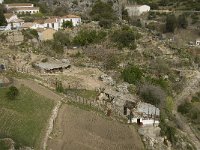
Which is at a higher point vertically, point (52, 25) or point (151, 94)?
point (52, 25)

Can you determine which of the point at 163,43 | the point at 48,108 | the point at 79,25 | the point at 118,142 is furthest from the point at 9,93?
the point at 163,43

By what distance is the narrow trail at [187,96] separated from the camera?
34.0 metres

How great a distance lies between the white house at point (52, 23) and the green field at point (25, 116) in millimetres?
22487

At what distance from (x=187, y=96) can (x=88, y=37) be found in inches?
566

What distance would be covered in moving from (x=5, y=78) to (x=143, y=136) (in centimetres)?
1198

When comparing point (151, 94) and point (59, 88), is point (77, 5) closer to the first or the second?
point (151, 94)

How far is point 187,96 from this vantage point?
4409 centimetres

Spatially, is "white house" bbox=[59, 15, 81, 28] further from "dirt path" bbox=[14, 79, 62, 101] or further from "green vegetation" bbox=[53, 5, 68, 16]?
"dirt path" bbox=[14, 79, 62, 101]

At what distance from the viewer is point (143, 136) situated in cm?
2819

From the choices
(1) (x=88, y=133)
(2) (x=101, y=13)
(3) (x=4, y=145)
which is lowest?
(1) (x=88, y=133)

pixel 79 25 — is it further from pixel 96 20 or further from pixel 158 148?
pixel 158 148

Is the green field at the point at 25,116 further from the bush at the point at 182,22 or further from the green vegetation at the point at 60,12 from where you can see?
the bush at the point at 182,22

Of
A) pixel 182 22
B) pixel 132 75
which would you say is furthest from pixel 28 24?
pixel 182 22

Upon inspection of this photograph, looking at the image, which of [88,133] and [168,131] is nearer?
[88,133]
